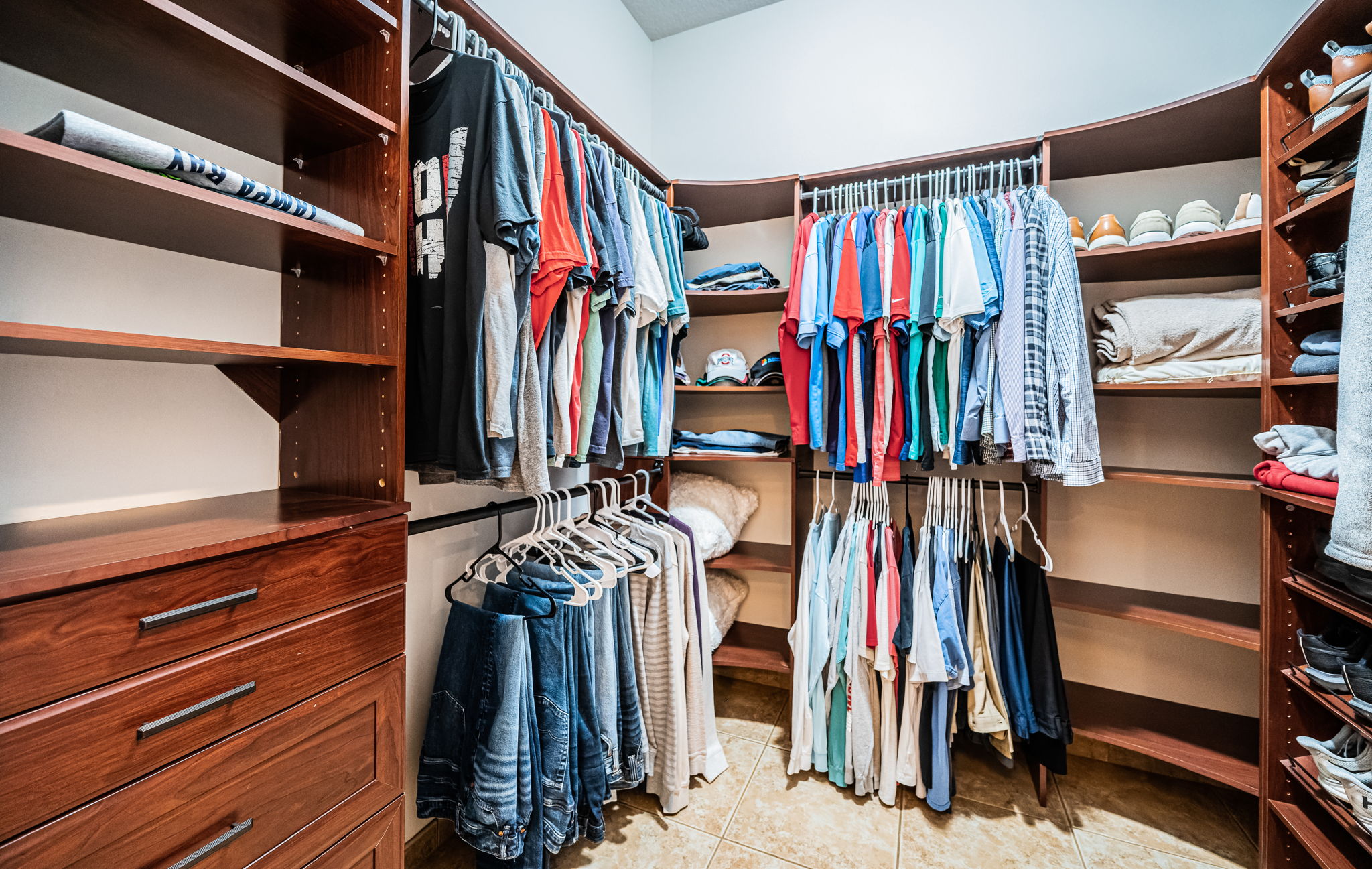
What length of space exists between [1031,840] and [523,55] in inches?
106

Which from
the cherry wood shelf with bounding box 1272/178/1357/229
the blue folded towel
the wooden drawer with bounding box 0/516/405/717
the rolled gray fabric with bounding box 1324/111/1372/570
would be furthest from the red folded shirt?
the wooden drawer with bounding box 0/516/405/717

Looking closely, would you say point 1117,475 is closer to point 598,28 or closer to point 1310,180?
point 1310,180

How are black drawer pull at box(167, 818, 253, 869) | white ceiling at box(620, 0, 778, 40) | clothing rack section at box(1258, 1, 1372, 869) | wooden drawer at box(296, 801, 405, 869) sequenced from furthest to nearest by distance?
white ceiling at box(620, 0, 778, 40)
clothing rack section at box(1258, 1, 1372, 869)
wooden drawer at box(296, 801, 405, 869)
black drawer pull at box(167, 818, 253, 869)

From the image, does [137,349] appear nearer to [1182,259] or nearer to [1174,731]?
[1182,259]

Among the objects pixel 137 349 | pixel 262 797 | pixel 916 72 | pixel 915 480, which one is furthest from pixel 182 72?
pixel 916 72

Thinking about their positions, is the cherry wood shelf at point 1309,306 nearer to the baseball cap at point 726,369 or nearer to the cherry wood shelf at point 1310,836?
the cherry wood shelf at point 1310,836

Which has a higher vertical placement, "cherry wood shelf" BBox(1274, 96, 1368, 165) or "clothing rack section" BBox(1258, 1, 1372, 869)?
"cherry wood shelf" BBox(1274, 96, 1368, 165)

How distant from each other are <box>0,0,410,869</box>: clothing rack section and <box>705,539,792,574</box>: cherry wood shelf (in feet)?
4.35

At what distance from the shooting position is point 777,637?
2375 millimetres

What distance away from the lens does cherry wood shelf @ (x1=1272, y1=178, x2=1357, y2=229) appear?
1.16 meters

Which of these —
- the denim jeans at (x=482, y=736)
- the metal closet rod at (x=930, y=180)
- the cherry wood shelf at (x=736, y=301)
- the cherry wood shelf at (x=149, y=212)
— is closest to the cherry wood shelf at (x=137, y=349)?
the cherry wood shelf at (x=149, y=212)

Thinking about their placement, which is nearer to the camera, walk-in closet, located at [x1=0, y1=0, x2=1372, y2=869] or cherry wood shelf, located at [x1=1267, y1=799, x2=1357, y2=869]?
walk-in closet, located at [x1=0, y1=0, x2=1372, y2=869]

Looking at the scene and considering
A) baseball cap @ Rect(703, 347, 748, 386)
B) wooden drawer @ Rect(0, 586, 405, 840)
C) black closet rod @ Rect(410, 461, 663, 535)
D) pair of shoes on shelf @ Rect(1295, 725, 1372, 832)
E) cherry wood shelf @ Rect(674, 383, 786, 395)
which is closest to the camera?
wooden drawer @ Rect(0, 586, 405, 840)

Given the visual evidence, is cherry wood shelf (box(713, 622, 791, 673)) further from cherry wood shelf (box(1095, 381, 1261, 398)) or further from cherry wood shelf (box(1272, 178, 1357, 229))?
cherry wood shelf (box(1272, 178, 1357, 229))
